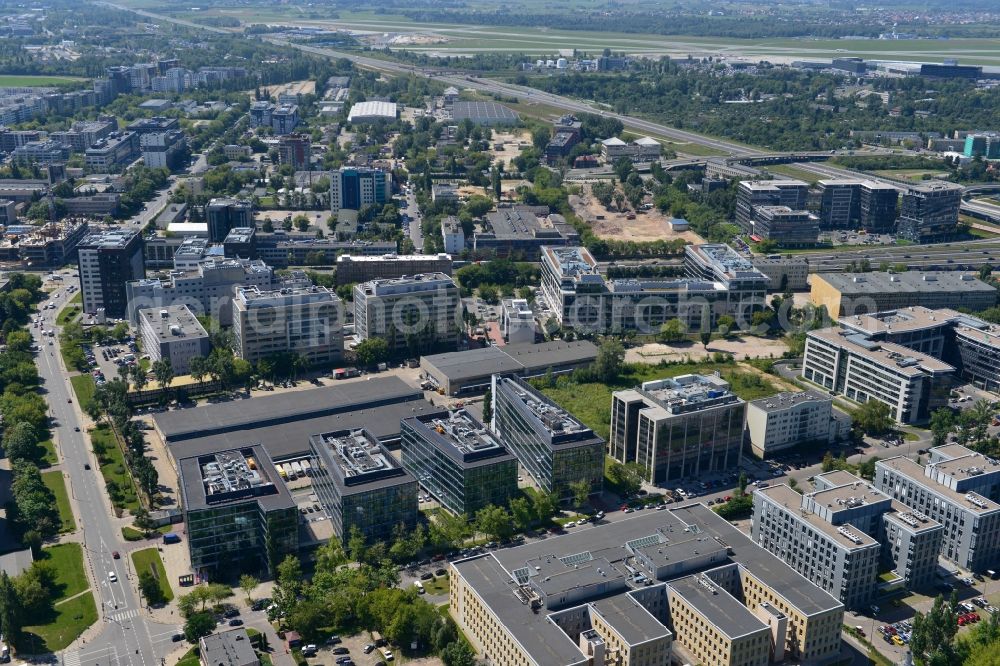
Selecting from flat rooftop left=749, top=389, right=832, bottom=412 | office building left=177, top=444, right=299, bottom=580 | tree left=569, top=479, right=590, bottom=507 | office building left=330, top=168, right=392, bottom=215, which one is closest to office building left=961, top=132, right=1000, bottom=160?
office building left=330, top=168, right=392, bottom=215

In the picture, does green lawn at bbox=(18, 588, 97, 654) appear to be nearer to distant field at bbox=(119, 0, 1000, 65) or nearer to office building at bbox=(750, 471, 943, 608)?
office building at bbox=(750, 471, 943, 608)

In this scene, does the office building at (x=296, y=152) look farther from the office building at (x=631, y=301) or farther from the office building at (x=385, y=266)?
the office building at (x=631, y=301)

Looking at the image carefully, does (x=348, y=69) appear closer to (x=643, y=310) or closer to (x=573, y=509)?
(x=643, y=310)

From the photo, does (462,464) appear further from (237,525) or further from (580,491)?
(237,525)

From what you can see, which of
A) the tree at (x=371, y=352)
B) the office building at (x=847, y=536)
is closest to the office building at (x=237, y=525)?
the office building at (x=847, y=536)

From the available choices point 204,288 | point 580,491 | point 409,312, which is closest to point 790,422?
point 580,491
